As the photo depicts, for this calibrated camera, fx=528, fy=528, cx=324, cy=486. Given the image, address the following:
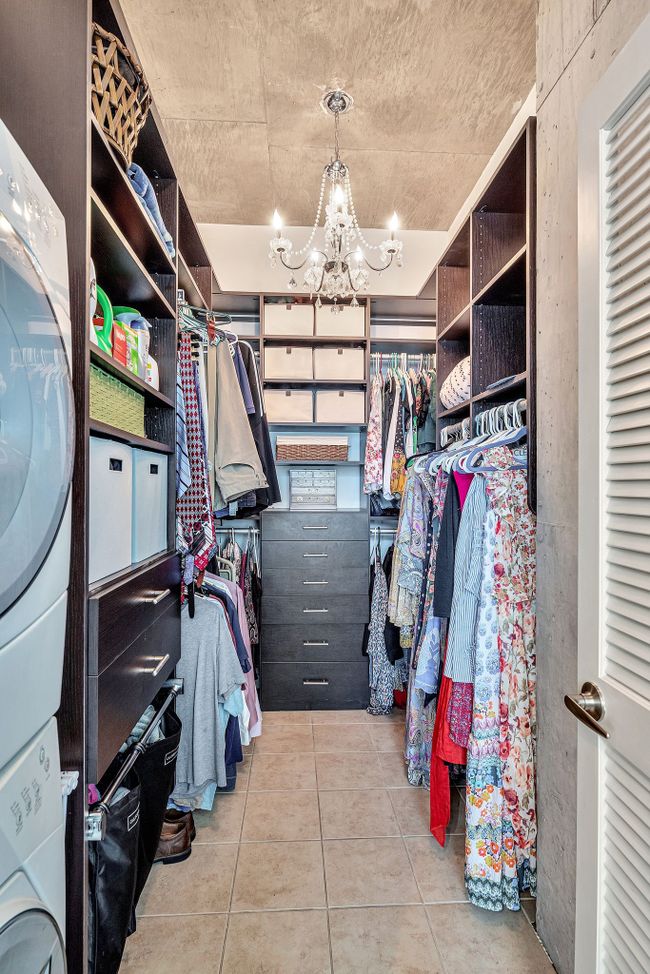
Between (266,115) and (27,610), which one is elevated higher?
(266,115)

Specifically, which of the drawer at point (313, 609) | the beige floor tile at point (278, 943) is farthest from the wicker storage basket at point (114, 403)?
the drawer at point (313, 609)

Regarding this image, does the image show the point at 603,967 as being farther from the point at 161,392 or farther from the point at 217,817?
the point at 161,392

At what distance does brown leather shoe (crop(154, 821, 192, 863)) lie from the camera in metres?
1.80

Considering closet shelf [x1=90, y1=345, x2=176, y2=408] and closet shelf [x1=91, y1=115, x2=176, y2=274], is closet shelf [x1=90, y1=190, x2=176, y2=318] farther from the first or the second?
closet shelf [x1=90, y1=345, x2=176, y2=408]

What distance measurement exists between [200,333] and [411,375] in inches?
52.9

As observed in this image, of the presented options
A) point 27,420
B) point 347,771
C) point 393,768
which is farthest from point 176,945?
point 27,420

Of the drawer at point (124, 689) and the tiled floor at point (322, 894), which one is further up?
the drawer at point (124, 689)

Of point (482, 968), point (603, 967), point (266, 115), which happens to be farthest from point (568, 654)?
point (266, 115)

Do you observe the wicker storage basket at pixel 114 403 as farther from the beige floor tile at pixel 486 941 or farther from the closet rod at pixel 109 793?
the beige floor tile at pixel 486 941

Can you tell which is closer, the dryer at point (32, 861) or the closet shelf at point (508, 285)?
the dryer at point (32, 861)

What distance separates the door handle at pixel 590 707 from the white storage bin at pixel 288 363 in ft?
8.03

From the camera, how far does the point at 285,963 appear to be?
1.41 meters

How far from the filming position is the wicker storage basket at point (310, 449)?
3.12 m

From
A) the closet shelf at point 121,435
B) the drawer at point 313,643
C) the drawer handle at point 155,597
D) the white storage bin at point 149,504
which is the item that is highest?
the closet shelf at point 121,435
